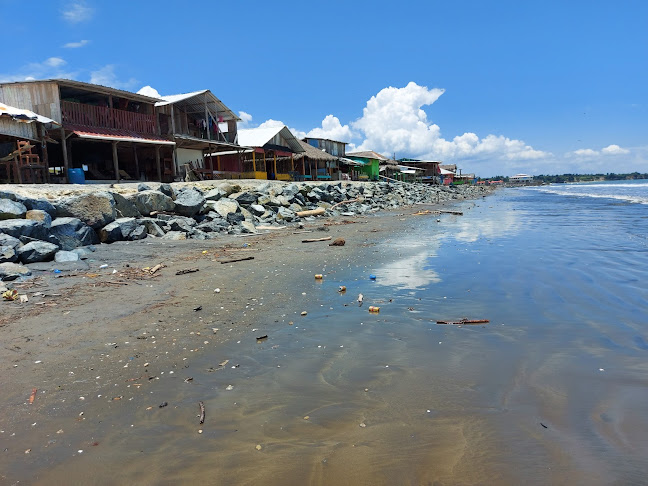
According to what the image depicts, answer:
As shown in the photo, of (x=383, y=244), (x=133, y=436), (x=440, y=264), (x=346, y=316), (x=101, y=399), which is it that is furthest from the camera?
(x=383, y=244)

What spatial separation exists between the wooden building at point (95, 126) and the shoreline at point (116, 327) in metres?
13.2

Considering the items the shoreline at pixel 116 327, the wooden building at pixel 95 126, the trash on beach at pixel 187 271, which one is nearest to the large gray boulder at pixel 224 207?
the shoreline at pixel 116 327

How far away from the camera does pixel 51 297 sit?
6273 mm

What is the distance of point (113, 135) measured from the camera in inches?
814

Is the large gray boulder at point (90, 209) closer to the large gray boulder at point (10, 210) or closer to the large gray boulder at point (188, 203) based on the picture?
the large gray boulder at point (10, 210)

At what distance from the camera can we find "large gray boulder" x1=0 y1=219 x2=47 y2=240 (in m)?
8.80

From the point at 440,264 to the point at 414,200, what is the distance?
95.0 feet

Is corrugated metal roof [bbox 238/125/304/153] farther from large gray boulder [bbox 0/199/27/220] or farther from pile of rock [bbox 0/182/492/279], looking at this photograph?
large gray boulder [bbox 0/199/27/220]

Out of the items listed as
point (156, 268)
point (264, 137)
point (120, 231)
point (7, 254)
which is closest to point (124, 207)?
point (120, 231)


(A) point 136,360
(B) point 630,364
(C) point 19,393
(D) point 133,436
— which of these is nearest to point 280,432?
(D) point 133,436

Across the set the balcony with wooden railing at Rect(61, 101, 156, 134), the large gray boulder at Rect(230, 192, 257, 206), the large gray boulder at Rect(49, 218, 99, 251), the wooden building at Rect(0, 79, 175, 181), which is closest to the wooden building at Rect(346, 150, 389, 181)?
the wooden building at Rect(0, 79, 175, 181)

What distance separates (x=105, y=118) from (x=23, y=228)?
15029 mm

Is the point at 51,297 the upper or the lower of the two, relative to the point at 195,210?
lower

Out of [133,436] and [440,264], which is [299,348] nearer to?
[133,436]
